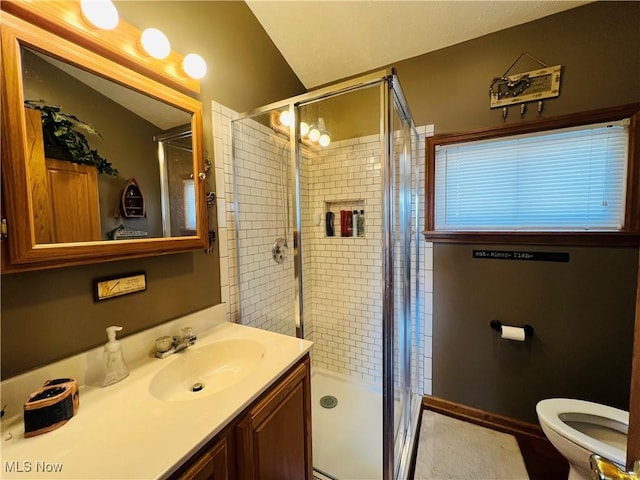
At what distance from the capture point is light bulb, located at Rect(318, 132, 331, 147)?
2.21 metres

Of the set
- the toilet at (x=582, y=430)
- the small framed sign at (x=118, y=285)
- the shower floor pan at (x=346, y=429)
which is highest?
the small framed sign at (x=118, y=285)

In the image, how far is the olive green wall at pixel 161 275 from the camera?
810 millimetres

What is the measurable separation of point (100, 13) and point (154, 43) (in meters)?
0.18

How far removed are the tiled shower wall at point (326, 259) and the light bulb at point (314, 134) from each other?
139mm

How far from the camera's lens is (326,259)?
2.38 m

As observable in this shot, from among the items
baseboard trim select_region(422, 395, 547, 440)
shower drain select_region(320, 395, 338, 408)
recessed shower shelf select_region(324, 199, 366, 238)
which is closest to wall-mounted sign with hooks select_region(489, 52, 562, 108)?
recessed shower shelf select_region(324, 199, 366, 238)

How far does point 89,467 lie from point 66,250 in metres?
0.61

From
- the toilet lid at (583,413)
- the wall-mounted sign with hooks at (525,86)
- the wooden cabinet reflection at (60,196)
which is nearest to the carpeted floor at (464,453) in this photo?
the toilet lid at (583,413)

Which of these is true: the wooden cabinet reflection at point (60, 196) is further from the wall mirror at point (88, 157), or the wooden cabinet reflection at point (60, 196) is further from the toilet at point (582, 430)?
the toilet at point (582, 430)

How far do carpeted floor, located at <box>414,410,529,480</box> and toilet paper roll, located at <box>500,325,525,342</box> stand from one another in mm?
695

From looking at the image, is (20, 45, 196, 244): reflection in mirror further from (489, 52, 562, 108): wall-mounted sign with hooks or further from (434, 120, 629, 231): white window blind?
(489, 52, 562, 108): wall-mounted sign with hooks

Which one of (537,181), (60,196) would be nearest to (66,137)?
(60,196)

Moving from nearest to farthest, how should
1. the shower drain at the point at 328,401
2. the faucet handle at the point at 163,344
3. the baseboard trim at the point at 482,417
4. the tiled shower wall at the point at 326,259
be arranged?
the faucet handle at the point at 163,344 → the tiled shower wall at the point at 326,259 → the baseboard trim at the point at 482,417 → the shower drain at the point at 328,401

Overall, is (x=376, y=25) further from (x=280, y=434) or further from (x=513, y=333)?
(x=280, y=434)
